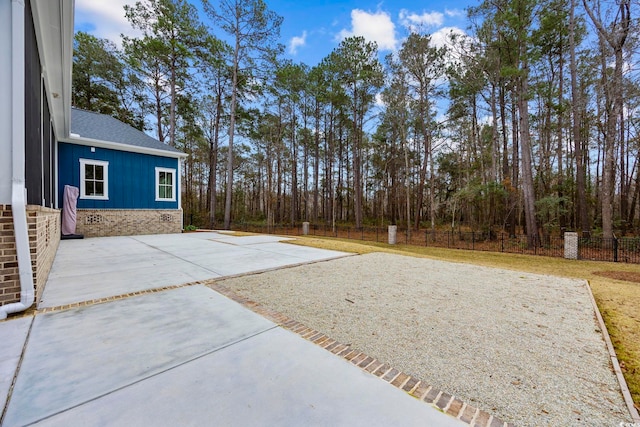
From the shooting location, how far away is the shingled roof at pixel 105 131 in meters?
9.73

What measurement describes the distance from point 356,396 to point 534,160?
2151 centimetres

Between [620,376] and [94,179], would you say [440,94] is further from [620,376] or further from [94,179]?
[94,179]

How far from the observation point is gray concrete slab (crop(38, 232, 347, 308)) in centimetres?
330

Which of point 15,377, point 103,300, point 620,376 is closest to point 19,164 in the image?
point 103,300

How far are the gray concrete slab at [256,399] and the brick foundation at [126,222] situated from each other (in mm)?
10656

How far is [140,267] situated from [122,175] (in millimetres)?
7745

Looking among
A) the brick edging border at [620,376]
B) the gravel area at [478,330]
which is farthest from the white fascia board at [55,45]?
the brick edging border at [620,376]

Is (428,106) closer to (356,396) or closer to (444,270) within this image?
(444,270)

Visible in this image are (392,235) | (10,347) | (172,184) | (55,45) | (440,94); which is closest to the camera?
(10,347)

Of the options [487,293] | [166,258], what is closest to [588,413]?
[487,293]

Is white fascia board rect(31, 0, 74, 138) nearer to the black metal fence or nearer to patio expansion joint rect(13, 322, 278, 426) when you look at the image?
patio expansion joint rect(13, 322, 278, 426)

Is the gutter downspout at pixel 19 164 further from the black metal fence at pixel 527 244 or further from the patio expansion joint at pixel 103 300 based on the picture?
the black metal fence at pixel 527 244

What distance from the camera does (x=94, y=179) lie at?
9.56 m

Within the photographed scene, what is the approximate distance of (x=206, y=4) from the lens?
13.6 meters
